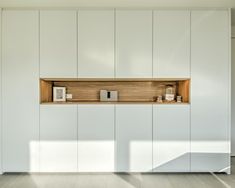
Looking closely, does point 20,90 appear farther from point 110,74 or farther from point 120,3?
point 120,3

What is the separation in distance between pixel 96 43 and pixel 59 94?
3.53ft

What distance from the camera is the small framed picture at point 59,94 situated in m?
3.94

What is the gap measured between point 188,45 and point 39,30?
220 centimetres

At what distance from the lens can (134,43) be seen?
3543mm

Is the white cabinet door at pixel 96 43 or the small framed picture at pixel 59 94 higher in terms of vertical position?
the white cabinet door at pixel 96 43

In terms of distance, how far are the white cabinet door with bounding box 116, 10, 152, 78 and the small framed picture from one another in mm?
1033

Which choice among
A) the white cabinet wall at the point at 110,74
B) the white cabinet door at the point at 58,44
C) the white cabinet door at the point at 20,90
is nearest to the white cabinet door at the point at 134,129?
the white cabinet wall at the point at 110,74

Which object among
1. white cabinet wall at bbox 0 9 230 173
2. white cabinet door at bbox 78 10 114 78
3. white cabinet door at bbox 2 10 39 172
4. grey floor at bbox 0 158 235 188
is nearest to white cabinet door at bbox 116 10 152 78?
white cabinet wall at bbox 0 9 230 173

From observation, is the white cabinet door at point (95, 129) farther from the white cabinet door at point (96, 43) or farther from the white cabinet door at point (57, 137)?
the white cabinet door at point (96, 43)

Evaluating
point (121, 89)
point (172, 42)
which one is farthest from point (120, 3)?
point (121, 89)

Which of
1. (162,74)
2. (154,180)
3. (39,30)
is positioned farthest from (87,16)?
(154,180)

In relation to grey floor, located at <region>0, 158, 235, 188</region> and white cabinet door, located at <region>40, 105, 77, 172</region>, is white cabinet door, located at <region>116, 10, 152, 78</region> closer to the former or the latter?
white cabinet door, located at <region>40, 105, 77, 172</region>

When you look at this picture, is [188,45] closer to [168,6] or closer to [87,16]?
[168,6]

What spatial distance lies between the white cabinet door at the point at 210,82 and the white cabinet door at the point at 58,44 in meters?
1.78
